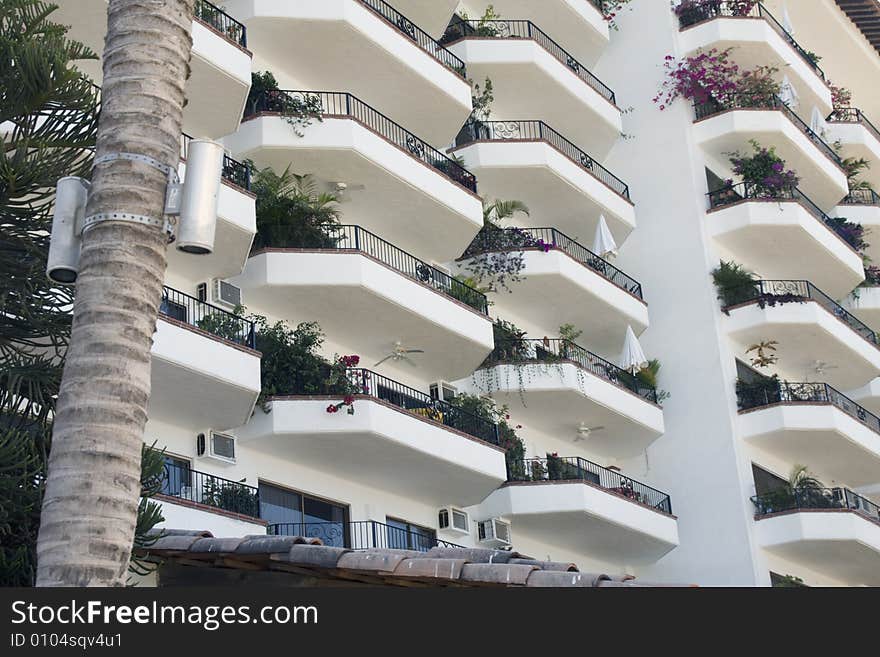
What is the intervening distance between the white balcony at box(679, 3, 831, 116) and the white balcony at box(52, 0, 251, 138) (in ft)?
54.2

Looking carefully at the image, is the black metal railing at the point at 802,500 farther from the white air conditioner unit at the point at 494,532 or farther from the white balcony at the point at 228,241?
the white balcony at the point at 228,241

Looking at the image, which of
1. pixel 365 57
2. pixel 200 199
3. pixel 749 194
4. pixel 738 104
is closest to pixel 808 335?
pixel 749 194

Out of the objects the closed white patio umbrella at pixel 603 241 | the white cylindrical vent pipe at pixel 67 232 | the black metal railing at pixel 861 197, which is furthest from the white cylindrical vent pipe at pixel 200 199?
the black metal railing at pixel 861 197

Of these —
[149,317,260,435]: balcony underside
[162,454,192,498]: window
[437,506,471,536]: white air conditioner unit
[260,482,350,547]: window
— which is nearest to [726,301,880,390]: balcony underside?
[437,506,471,536]: white air conditioner unit

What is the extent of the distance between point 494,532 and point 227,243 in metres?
9.34

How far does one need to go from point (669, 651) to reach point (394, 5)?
2721 cm

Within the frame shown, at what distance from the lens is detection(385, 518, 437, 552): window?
28.1 m

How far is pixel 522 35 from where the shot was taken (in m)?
37.7

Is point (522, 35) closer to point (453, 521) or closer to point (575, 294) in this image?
point (575, 294)

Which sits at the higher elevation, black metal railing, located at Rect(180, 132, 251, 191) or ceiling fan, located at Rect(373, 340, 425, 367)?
black metal railing, located at Rect(180, 132, 251, 191)

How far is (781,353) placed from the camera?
38188 millimetres

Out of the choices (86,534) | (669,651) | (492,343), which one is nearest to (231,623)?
(86,534)

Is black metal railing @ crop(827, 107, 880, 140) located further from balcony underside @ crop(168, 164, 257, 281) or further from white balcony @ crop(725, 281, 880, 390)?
balcony underside @ crop(168, 164, 257, 281)

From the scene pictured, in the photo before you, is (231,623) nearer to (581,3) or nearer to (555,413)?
(555,413)
